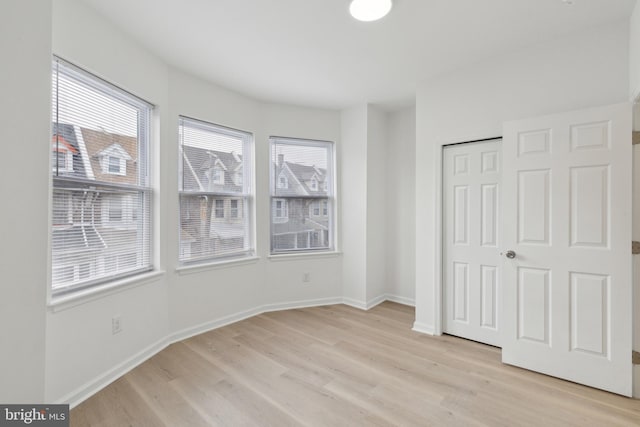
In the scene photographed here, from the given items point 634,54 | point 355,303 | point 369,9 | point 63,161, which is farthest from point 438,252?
point 63,161

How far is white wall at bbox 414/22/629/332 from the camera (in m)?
2.11

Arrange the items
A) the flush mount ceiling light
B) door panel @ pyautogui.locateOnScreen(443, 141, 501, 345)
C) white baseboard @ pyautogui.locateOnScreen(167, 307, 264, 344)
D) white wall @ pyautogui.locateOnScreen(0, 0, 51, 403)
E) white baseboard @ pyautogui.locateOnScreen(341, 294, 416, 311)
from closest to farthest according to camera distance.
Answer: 1. white wall @ pyautogui.locateOnScreen(0, 0, 51, 403)
2. the flush mount ceiling light
3. door panel @ pyautogui.locateOnScreen(443, 141, 501, 345)
4. white baseboard @ pyautogui.locateOnScreen(167, 307, 264, 344)
5. white baseboard @ pyautogui.locateOnScreen(341, 294, 416, 311)

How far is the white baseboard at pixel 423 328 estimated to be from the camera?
9.73ft

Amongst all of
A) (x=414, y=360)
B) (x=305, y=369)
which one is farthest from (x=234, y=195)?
(x=414, y=360)

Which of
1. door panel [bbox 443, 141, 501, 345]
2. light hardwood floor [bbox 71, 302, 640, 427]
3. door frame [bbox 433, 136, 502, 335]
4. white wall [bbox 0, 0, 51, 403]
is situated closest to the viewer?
white wall [bbox 0, 0, 51, 403]

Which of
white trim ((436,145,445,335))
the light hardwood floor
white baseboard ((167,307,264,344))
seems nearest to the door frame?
white trim ((436,145,445,335))

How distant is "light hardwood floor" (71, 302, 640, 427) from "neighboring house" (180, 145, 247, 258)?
100 cm

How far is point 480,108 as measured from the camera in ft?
8.75

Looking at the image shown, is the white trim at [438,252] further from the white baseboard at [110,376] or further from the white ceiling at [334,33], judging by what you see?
the white baseboard at [110,376]

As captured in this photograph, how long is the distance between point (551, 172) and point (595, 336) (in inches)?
49.1

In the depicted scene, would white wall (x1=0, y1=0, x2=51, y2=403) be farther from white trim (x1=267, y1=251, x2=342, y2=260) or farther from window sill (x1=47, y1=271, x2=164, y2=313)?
white trim (x1=267, y1=251, x2=342, y2=260)

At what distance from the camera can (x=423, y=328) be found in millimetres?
3027

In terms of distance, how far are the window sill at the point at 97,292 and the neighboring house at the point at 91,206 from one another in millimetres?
114

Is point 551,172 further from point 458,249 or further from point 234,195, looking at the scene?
point 234,195
